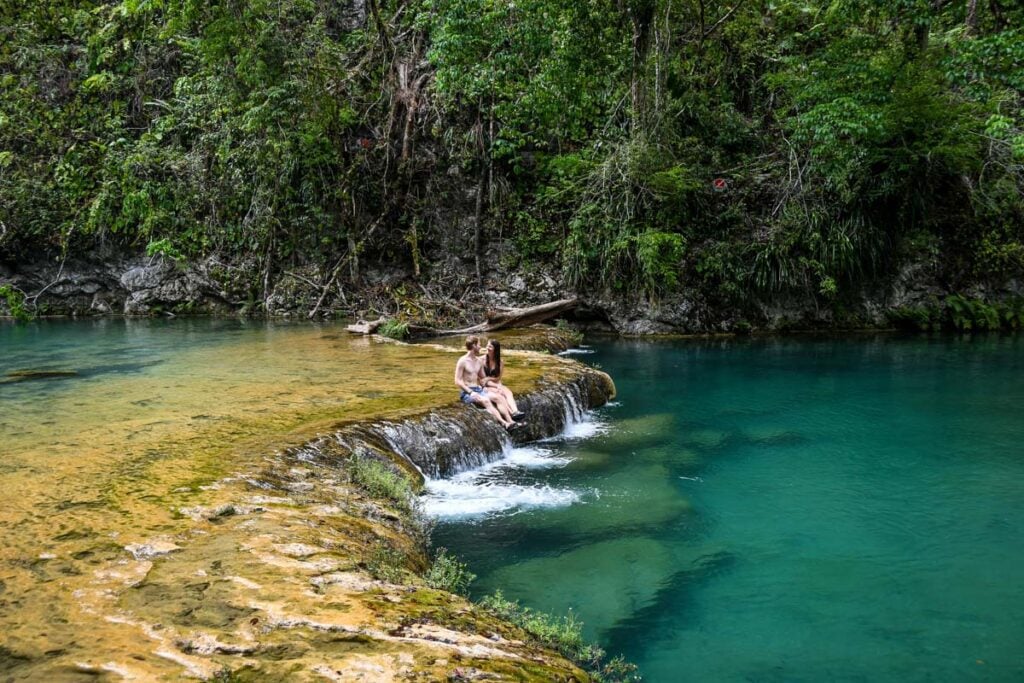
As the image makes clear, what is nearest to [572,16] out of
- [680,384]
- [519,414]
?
[680,384]

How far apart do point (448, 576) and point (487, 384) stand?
4116 mm

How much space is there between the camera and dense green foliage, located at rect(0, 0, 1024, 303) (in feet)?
53.4

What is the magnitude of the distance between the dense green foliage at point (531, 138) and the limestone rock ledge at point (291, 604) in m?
10.8

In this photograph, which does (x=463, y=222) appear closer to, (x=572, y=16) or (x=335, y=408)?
(x=572, y=16)

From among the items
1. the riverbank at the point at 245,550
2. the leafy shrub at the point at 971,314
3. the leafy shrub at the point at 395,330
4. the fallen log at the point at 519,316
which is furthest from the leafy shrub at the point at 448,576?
the leafy shrub at the point at 971,314

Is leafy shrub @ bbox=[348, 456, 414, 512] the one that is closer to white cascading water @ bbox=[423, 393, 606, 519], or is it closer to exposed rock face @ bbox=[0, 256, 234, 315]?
white cascading water @ bbox=[423, 393, 606, 519]

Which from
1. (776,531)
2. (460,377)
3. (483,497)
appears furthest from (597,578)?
(460,377)

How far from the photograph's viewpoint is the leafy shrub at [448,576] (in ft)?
16.2

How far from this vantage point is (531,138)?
20.4m

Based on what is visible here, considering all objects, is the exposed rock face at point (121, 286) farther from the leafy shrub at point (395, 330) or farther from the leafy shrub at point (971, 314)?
the leafy shrub at point (971, 314)

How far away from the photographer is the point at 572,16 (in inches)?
555

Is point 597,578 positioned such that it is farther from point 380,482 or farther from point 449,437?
point 449,437

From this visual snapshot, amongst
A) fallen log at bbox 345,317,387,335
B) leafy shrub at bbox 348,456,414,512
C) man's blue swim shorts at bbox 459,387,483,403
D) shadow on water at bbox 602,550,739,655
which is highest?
fallen log at bbox 345,317,387,335

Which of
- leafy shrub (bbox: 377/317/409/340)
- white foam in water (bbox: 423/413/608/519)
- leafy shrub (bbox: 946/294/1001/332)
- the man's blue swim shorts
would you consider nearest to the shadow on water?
white foam in water (bbox: 423/413/608/519)
